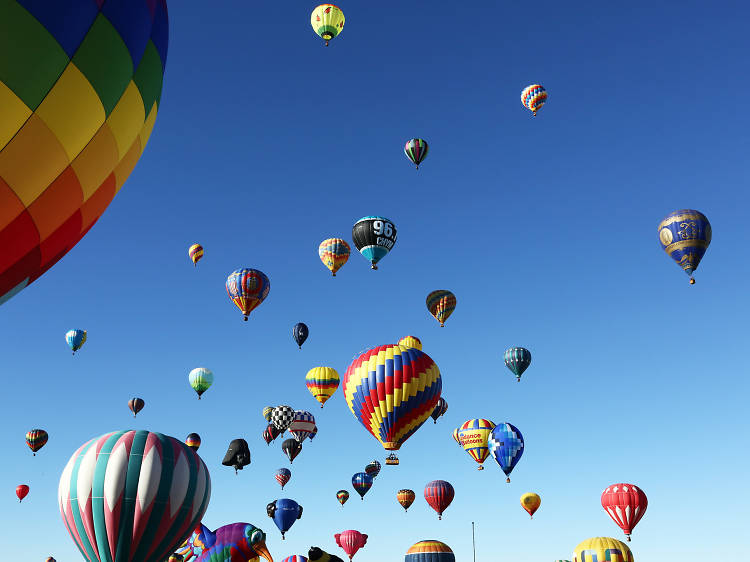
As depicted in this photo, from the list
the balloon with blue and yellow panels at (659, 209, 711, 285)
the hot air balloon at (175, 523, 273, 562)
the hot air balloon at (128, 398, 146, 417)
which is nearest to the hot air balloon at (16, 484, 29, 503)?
the hot air balloon at (128, 398, 146, 417)

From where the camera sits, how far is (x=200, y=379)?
46438mm

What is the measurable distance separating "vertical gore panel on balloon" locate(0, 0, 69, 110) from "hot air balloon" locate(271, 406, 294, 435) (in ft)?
141

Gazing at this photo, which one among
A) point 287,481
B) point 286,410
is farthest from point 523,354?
point 287,481

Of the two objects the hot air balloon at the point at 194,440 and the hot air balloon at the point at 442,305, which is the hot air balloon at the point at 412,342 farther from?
the hot air balloon at the point at 194,440

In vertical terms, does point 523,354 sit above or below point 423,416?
above

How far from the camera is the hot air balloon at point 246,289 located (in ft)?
120

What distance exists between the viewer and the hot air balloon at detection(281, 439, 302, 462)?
4591 cm

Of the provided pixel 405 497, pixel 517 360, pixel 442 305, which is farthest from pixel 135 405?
pixel 517 360

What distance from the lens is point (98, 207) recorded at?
6203 mm

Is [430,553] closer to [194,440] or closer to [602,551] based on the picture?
[602,551]

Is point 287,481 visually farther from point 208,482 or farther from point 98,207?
point 98,207

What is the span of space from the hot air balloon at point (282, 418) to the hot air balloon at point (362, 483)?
10.2m

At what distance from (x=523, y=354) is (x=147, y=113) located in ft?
132

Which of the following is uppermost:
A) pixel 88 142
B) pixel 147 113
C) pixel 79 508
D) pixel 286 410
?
pixel 286 410
